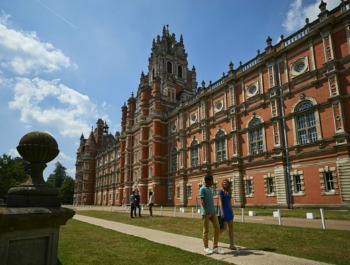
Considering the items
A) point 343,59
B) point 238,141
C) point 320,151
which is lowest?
point 320,151

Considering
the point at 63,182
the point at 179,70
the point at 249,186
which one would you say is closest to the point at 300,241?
the point at 249,186

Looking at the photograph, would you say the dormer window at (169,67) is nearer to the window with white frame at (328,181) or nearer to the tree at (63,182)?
the window with white frame at (328,181)

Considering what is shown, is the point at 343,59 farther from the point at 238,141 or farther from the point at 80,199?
the point at 80,199

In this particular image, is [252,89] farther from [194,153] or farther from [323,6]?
[194,153]

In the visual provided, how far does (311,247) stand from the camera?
7.05m

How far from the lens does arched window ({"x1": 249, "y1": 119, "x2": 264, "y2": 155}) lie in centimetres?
2758

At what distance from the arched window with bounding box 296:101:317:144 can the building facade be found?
0.29 feet

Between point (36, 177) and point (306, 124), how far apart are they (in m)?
24.3

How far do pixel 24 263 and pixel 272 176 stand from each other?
83.4ft

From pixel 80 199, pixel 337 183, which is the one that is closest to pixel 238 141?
pixel 337 183

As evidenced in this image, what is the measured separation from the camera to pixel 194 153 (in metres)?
37.7

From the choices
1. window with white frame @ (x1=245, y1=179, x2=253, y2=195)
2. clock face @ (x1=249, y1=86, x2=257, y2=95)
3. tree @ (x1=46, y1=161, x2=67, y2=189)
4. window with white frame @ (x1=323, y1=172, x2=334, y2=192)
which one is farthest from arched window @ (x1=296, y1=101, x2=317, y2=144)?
tree @ (x1=46, y1=161, x2=67, y2=189)

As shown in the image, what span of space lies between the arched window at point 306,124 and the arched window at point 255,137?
4.36m

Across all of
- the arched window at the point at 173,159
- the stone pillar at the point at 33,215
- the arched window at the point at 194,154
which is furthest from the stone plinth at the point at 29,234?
the arched window at the point at 173,159
